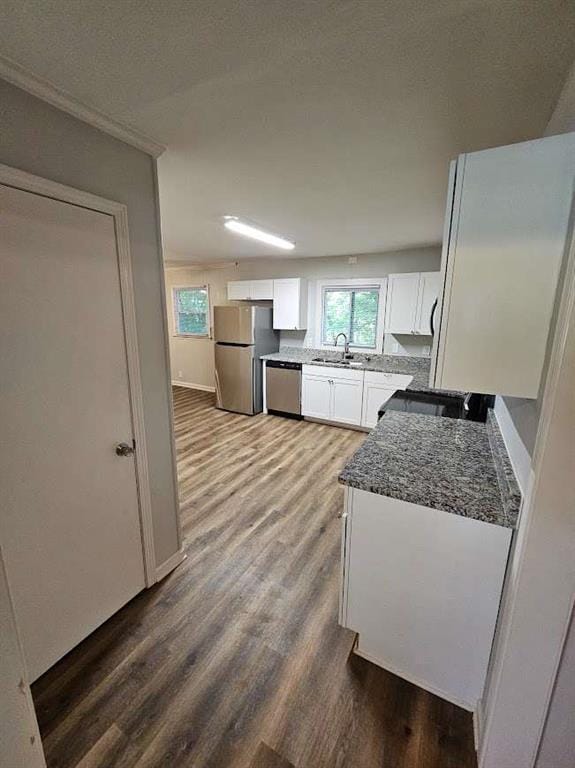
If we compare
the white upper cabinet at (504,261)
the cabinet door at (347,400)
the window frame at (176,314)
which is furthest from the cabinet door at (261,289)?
the white upper cabinet at (504,261)

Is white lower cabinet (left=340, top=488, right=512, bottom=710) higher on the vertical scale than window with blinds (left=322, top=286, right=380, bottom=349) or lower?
lower

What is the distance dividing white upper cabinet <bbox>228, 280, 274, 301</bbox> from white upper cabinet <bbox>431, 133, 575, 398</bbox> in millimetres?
4171

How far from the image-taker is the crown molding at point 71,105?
1.15 metres

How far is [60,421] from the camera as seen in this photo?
1438 millimetres

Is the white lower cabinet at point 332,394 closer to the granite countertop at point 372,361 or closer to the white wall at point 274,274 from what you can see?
the granite countertop at point 372,361

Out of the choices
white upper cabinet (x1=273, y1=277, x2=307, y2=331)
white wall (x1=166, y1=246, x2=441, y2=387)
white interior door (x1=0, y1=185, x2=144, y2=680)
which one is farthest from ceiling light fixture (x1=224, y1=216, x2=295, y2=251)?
white interior door (x1=0, y1=185, x2=144, y2=680)

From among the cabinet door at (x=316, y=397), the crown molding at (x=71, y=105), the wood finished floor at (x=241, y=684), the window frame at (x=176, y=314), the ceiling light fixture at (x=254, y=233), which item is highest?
the ceiling light fixture at (x=254, y=233)

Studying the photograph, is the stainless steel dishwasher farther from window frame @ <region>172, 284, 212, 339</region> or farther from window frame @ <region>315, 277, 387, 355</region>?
window frame @ <region>172, 284, 212, 339</region>

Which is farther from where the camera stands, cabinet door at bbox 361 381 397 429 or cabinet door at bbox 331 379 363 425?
cabinet door at bbox 331 379 363 425

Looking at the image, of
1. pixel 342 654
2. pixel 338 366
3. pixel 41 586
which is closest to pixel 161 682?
pixel 41 586

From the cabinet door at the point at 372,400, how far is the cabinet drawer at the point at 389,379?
0.04 m

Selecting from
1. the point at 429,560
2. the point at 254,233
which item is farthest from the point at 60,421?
the point at 254,233

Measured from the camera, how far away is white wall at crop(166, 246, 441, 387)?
14.4 ft

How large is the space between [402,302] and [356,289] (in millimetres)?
842
